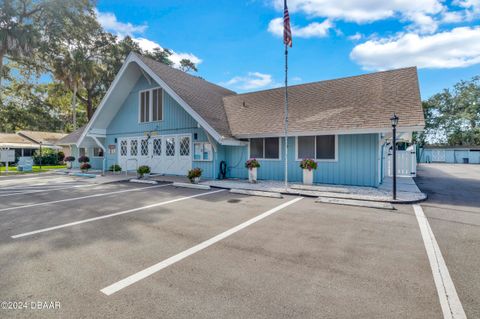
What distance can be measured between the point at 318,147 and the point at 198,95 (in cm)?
802

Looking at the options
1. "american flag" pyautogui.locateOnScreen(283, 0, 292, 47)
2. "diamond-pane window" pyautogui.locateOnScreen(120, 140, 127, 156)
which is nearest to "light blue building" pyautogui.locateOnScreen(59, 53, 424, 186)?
"diamond-pane window" pyautogui.locateOnScreen(120, 140, 127, 156)

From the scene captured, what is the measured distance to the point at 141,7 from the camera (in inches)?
527

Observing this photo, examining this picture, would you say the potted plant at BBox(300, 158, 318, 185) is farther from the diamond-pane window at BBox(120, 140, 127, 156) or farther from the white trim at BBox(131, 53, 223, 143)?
the diamond-pane window at BBox(120, 140, 127, 156)

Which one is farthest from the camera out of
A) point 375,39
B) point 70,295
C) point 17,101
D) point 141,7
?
point 17,101

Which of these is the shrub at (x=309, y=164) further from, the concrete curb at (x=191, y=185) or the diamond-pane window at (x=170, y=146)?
the diamond-pane window at (x=170, y=146)

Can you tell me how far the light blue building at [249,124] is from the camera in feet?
33.1

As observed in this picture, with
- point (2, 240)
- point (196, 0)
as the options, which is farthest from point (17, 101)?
point (2, 240)

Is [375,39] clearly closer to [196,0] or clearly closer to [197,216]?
[196,0]

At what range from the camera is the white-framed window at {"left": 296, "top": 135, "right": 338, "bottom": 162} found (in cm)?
1066

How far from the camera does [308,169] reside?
10281mm

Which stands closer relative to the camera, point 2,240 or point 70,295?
point 70,295

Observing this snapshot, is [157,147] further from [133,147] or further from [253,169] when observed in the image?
[253,169]

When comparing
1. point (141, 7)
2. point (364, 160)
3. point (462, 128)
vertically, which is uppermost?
point (141, 7)

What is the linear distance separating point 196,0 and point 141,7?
4.56 meters
